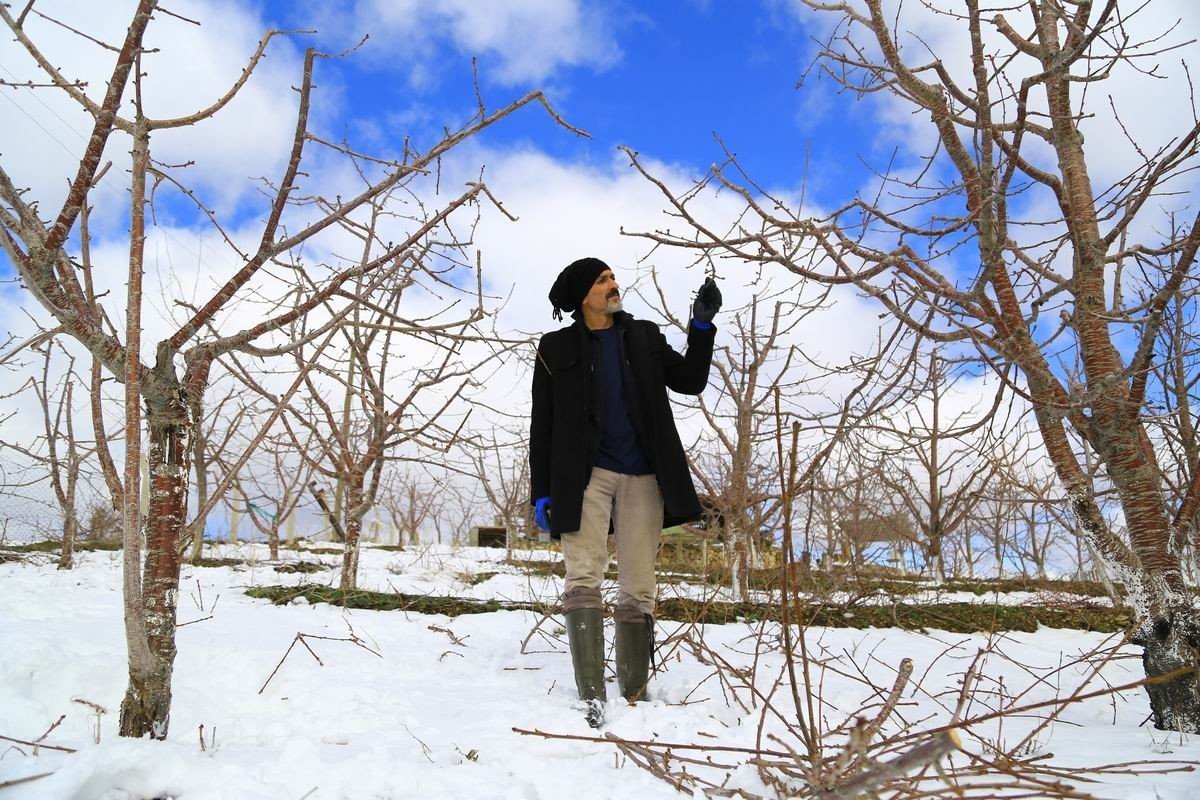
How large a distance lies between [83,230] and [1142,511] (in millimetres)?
3777

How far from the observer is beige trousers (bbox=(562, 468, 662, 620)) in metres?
3.06

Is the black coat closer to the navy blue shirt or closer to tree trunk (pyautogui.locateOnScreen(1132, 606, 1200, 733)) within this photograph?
the navy blue shirt

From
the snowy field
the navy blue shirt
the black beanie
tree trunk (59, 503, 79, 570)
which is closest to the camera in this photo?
the snowy field

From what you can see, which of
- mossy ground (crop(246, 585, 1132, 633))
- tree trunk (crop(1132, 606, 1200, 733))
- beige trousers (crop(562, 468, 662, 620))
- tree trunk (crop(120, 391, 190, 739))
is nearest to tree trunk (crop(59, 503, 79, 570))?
mossy ground (crop(246, 585, 1132, 633))

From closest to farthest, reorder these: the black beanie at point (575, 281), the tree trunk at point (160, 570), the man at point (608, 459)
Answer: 1. the tree trunk at point (160, 570)
2. the man at point (608, 459)
3. the black beanie at point (575, 281)

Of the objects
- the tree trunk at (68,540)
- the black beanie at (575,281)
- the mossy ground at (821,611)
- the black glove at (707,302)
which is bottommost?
the mossy ground at (821,611)

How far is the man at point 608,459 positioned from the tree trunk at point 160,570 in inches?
51.5

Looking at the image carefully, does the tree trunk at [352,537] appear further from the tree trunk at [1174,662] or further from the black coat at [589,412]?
the tree trunk at [1174,662]

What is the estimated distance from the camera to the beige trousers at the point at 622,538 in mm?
3059

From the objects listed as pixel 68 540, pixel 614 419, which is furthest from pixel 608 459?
pixel 68 540

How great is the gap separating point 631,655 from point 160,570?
176 centimetres

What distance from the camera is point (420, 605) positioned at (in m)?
5.36

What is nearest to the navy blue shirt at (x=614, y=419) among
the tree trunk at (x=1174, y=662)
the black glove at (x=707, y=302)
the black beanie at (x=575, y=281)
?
the black beanie at (x=575, y=281)

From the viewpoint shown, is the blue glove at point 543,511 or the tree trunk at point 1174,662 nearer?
the tree trunk at point 1174,662
